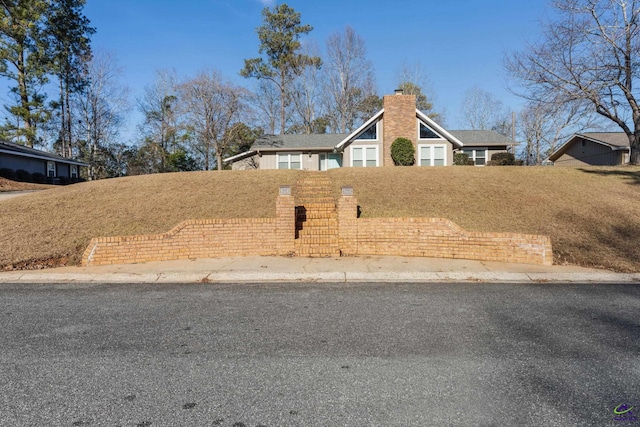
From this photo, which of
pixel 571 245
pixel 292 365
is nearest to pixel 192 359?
pixel 292 365

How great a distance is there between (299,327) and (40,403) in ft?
8.45

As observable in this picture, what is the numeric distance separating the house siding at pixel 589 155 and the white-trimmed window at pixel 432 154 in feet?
46.2

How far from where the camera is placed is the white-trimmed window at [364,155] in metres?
25.7

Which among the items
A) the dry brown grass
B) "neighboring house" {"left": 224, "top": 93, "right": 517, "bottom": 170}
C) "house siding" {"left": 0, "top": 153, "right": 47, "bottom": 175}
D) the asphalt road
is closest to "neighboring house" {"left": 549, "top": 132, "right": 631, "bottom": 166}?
"neighboring house" {"left": 224, "top": 93, "right": 517, "bottom": 170}

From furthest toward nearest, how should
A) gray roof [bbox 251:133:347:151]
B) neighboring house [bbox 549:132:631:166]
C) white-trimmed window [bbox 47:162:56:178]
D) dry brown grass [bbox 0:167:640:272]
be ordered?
1. white-trimmed window [bbox 47:162:56:178]
2. gray roof [bbox 251:133:347:151]
3. neighboring house [bbox 549:132:631:166]
4. dry brown grass [bbox 0:167:640:272]

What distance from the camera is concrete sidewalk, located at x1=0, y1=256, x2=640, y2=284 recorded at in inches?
293

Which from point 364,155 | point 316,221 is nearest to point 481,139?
point 364,155

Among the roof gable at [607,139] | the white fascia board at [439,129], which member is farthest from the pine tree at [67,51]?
the roof gable at [607,139]

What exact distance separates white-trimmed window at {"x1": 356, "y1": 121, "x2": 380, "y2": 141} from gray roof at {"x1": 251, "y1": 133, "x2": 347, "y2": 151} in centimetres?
320

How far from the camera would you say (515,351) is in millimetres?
3979

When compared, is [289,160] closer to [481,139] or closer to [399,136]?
[399,136]

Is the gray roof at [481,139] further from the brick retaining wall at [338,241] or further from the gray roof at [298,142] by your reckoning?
the brick retaining wall at [338,241]

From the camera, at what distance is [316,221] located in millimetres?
11180

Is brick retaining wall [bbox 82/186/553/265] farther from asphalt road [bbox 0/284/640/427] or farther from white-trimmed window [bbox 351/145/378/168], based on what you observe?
white-trimmed window [bbox 351/145/378/168]
